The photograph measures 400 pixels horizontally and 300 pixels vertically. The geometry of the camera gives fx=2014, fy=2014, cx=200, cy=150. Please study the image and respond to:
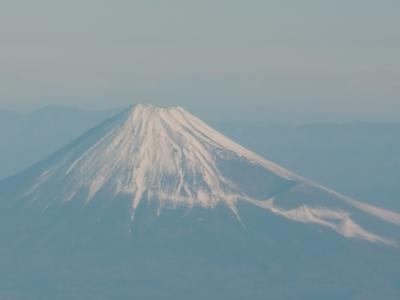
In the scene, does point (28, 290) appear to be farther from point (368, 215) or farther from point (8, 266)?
point (368, 215)

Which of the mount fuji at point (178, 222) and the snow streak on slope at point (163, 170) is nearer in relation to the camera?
the mount fuji at point (178, 222)

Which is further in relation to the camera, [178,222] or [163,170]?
[163,170]

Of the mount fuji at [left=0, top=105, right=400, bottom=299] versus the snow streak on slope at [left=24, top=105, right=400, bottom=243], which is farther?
the snow streak on slope at [left=24, top=105, right=400, bottom=243]

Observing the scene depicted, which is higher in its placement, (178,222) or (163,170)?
(163,170)

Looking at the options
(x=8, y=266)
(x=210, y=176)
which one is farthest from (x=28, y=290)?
(x=210, y=176)
